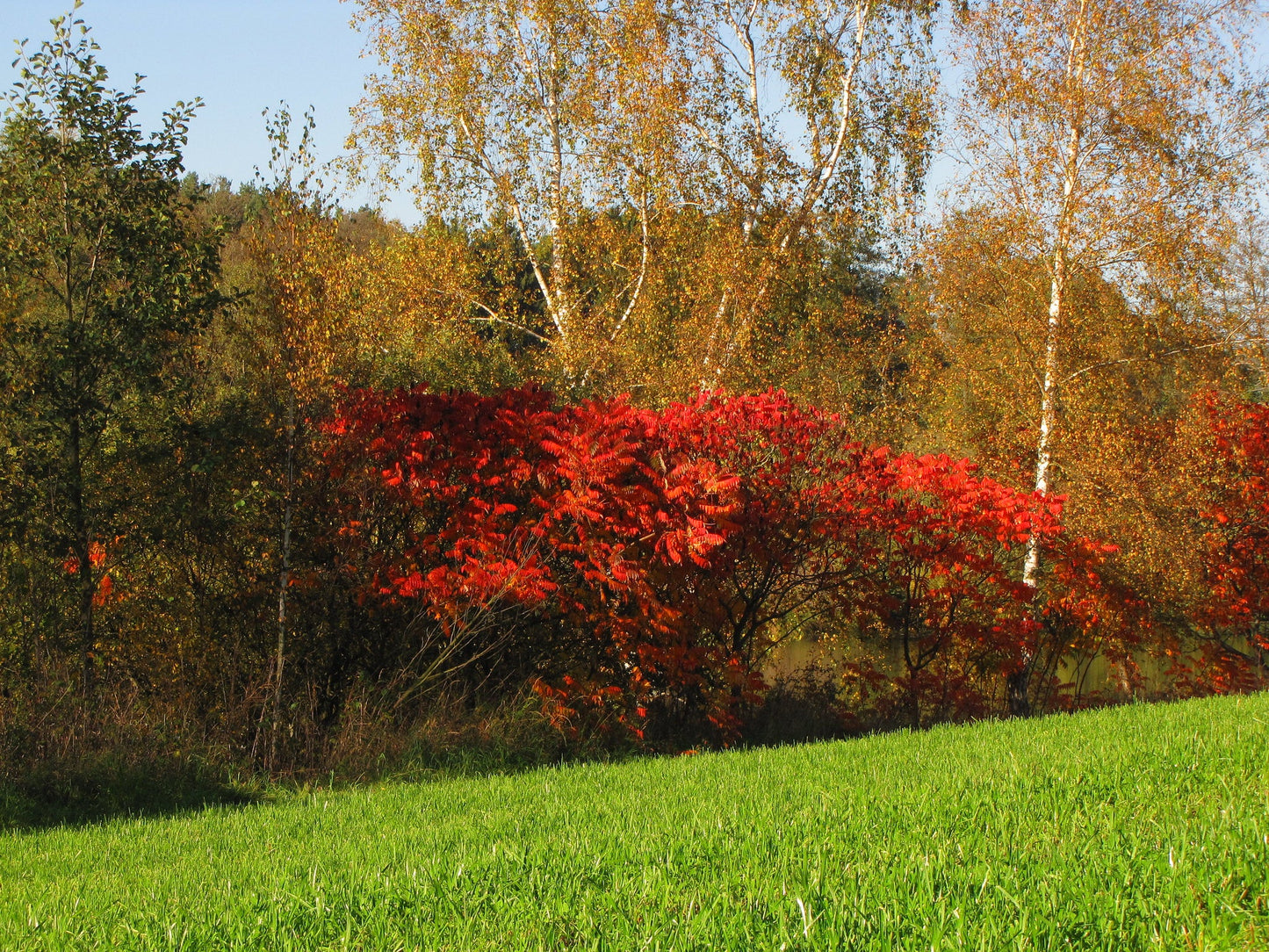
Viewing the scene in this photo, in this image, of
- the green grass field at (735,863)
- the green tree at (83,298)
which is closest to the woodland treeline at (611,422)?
the green tree at (83,298)

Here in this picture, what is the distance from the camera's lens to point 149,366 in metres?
9.33

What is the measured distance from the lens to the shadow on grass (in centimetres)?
699

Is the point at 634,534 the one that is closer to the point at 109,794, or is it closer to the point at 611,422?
the point at 611,422

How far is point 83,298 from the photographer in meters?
9.34

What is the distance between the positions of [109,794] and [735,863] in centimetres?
532

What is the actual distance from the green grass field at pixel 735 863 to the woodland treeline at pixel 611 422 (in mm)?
2771

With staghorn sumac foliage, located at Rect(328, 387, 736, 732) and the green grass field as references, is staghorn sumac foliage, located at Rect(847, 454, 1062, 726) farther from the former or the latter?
the green grass field

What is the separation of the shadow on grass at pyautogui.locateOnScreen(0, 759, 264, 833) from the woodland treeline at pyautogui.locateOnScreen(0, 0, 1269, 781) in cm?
18

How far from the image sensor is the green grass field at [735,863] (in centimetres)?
322

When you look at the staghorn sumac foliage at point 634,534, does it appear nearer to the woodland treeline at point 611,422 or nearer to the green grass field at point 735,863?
the woodland treeline at point 611,422

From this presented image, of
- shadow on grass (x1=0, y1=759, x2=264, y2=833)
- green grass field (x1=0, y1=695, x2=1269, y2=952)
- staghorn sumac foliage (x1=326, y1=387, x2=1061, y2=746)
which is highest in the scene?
staghorn sumac foliage (x1=326, y1=387, x2=1061, y2=746)

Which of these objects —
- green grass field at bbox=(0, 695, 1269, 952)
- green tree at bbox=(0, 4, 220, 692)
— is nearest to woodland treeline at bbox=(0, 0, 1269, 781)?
green tree at bbox=(0, 4, 220, 692)

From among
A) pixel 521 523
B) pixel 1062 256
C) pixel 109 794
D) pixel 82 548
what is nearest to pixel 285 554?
pixel 82 548

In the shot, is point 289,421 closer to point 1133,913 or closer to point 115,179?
point 115,179
